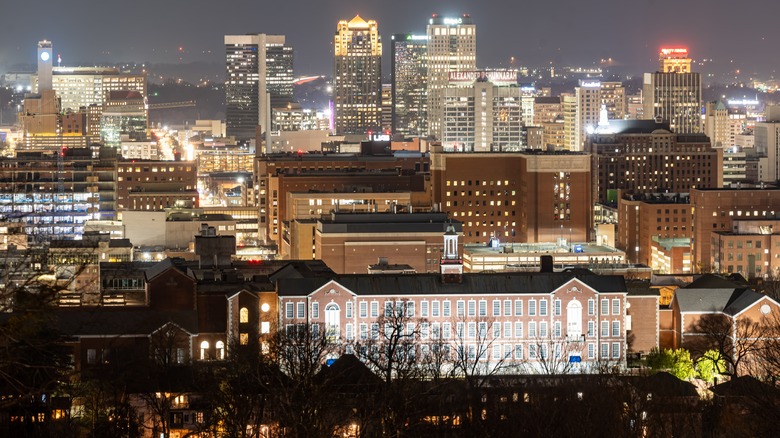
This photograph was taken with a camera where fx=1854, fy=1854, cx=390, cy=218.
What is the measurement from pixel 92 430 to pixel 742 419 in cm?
1747

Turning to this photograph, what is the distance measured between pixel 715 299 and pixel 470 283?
9674 millimetres

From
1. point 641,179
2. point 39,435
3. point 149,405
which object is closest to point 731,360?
point 149,405

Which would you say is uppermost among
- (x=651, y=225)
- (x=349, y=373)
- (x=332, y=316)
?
(x=651, y=225)

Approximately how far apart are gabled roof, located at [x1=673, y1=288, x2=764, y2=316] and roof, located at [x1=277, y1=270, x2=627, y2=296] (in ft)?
8.55

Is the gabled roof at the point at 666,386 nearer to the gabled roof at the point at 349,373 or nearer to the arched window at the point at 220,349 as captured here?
the gabled roof at the point at 349,373

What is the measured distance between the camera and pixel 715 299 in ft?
239

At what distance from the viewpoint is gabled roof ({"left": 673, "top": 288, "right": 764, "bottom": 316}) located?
235 feet

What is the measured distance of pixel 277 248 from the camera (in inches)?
4934

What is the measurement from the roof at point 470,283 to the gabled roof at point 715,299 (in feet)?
8.55

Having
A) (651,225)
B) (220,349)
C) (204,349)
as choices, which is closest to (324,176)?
(651,225)

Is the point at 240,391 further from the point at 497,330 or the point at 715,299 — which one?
the point at 715,299

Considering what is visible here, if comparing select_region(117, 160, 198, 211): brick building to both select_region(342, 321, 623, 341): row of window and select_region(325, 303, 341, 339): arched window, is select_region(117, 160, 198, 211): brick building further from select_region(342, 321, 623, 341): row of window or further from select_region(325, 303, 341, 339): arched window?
select_region(342, 321, 623, 341): row of window

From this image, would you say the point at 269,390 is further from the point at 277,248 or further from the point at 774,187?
the point at 774,187

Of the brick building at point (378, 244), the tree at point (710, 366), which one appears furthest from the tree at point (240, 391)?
the brick building at point (378, 244)
